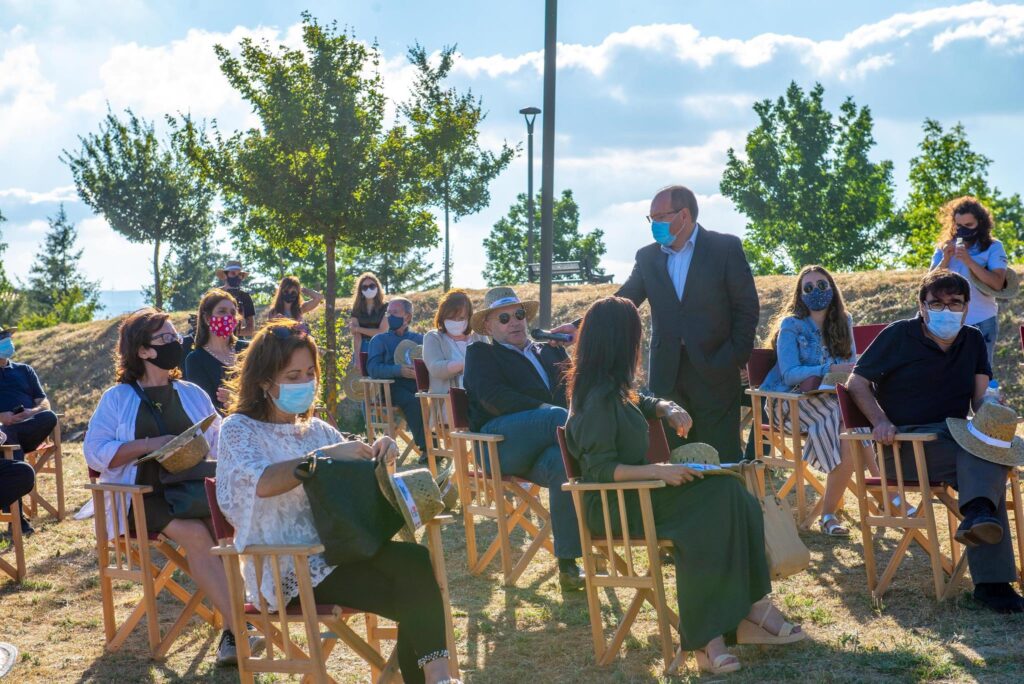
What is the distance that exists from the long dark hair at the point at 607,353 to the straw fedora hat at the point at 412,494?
0.93m

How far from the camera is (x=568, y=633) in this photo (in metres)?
5.30

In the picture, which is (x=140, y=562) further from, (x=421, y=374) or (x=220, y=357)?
(x=421, y=374)

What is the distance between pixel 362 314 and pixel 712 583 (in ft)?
24.8

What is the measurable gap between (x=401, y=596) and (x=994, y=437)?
283 centimetres

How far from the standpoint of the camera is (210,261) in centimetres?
6900

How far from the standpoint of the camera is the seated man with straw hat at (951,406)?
5070mm

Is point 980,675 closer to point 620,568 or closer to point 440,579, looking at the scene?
point 620,568

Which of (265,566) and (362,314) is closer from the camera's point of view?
(265,566)

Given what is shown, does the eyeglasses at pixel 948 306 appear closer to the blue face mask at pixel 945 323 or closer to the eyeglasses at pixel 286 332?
the blue face mask at pixel 945 323

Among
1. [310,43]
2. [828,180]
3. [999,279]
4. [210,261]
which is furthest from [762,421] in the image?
[210,261]

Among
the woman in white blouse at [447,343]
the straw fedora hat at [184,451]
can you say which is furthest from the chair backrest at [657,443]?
the woman in white blouse at [447,343]

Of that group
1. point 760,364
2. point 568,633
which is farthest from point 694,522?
point 760,364

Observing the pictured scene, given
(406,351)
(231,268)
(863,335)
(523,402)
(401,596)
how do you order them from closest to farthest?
(401,596) → (523,402) → (863,335) → (406,351) → (231,268)

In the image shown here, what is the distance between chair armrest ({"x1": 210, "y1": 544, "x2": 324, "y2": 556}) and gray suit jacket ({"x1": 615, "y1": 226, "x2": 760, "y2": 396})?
2.82 m
